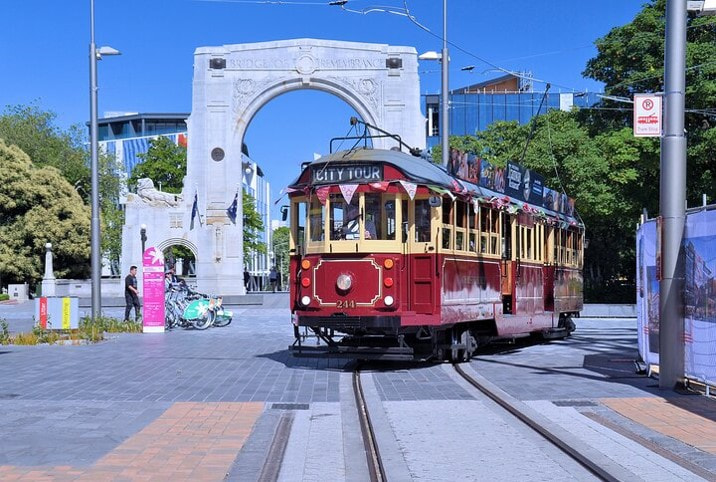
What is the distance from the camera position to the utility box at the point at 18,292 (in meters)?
53.2

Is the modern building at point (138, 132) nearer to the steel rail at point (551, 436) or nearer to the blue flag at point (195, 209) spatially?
the blue flag at point (195, 209)

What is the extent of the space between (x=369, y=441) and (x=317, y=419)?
1535 mm

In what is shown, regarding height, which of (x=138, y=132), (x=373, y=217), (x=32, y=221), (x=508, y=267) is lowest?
(x=508, y=267)

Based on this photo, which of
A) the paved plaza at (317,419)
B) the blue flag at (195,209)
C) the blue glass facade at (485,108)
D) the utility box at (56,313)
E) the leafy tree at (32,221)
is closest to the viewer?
the paved plaza at (317,419)

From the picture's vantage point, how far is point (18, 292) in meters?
53.5

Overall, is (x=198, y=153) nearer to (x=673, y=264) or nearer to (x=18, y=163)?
(x=18, y=163)

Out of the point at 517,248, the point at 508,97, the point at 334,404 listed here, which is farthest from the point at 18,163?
the point at 334,404

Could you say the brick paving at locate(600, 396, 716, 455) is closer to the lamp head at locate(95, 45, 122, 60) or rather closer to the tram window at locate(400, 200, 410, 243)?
the tram window at locate(400, 200, 410, 243)

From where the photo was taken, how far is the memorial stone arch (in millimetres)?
48250

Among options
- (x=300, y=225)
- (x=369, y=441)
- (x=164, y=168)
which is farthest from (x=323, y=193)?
(x=164, y=168)

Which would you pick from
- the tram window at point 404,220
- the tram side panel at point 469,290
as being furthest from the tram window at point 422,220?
the tram side panel at point 469,290

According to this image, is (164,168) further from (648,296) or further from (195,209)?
(648,296)

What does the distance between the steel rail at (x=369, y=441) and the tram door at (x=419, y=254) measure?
2.16 metres

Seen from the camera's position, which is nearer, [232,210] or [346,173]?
[346,173]
